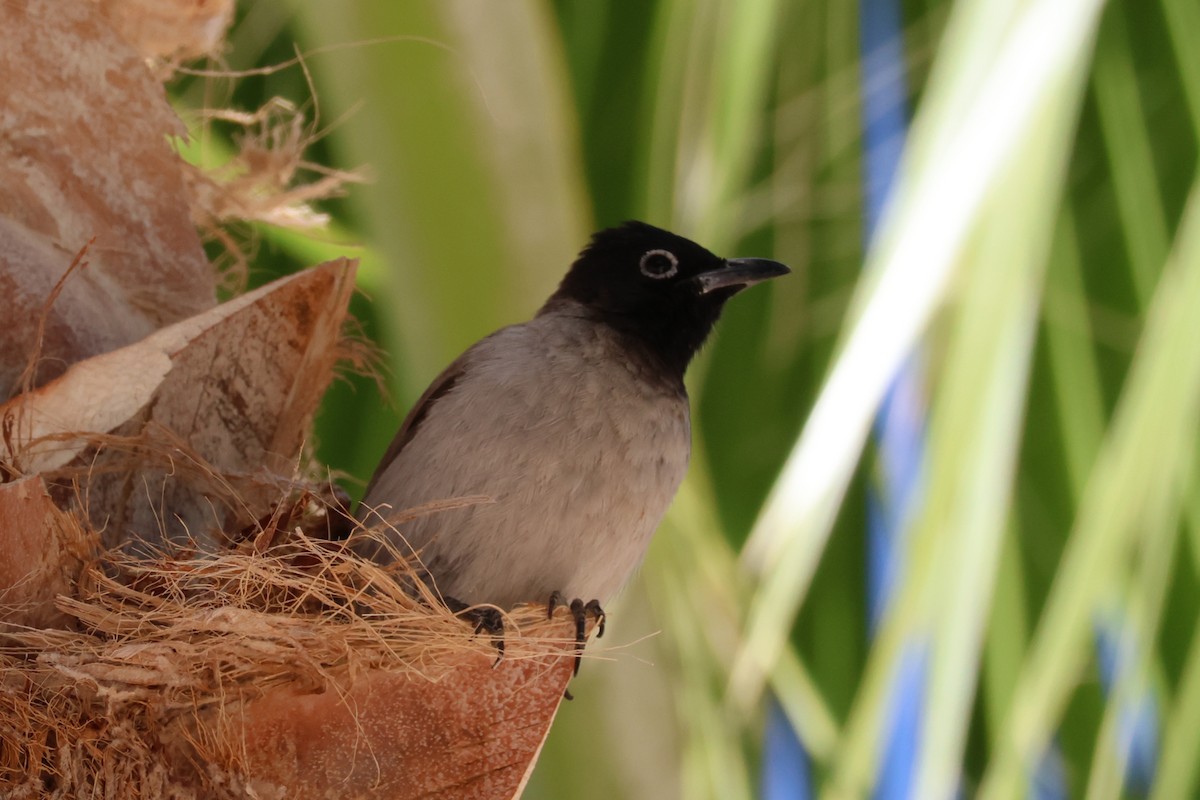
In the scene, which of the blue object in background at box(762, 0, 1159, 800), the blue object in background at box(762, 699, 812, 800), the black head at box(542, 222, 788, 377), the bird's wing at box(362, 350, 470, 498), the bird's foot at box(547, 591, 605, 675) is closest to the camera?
the bird's foot at box(547, 591, 605, 675)

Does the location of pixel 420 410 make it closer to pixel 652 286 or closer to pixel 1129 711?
pixel 652 286

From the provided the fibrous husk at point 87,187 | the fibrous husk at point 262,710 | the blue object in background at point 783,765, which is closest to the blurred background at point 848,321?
the blue object in background at point 783,765

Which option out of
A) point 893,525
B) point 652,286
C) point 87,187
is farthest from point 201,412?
point 893,525

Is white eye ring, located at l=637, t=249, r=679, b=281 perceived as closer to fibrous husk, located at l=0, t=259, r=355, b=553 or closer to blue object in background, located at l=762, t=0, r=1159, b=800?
blue object in background, located at l=762, t=0, r=1159, b=800

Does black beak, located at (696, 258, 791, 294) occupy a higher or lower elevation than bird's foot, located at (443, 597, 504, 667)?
higher

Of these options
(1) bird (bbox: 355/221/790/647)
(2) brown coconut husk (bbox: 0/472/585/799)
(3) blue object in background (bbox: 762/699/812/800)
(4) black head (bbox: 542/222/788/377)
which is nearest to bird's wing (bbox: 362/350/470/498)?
(1) bird (bbox: 355/221/790/647)
